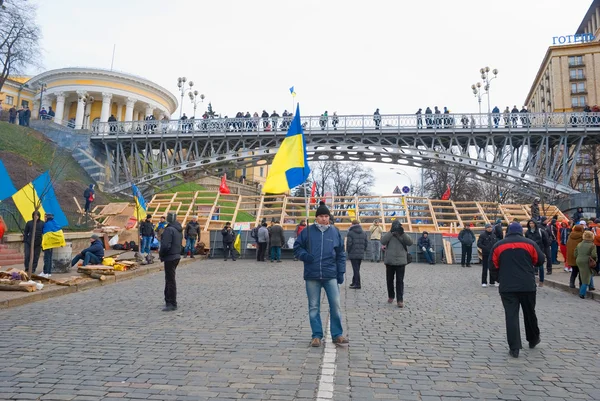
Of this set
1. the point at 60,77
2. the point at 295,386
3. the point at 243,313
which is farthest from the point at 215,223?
the point at 60,77

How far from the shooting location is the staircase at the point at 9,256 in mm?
14248

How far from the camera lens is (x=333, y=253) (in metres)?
5.96

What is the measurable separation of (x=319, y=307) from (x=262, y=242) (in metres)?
14.1

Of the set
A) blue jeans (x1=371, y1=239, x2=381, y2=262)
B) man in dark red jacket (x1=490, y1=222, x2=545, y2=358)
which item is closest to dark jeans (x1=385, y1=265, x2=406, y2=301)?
man in dark red jacket (x1=490, y1=222, x2=545, y2=358)

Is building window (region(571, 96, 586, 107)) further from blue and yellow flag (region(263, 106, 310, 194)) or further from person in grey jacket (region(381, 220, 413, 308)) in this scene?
blue and yellow flag (region(263, 106, 310, 194))

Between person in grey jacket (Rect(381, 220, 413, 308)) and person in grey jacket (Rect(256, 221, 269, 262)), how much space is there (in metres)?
11.1

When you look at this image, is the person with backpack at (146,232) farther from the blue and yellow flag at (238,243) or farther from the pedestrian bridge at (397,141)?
the pedestrian bridge at (397,141)

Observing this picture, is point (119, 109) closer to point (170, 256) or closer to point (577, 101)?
point (170, 256)

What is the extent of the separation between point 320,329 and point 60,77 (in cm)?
5288

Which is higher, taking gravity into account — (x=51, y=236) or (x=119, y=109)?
(x=119, y=109)

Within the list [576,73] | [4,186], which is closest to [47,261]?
[4,186]

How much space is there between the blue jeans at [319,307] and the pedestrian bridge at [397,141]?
1208 inches

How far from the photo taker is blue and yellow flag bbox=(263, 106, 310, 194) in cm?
771

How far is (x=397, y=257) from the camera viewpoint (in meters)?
8.77
